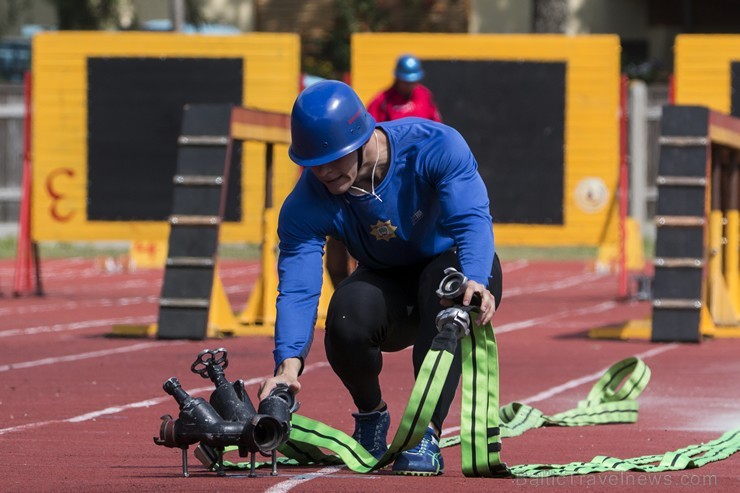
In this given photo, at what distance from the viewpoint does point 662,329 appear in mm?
13773

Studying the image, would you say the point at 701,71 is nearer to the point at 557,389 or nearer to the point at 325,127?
the point at 557,389

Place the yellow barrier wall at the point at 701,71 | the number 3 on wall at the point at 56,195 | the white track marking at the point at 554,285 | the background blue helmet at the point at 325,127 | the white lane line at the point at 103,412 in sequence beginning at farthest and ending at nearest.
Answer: the white track marking at the point at 554,285
the number 3 on wall at the point at 56,195
the yellow barrier wall at the point at 701,71
the white lane line at the point at 103,412
the background blue helmet at the point at 325,127

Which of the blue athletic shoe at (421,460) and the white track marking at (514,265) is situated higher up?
the white track marking at (514,265)

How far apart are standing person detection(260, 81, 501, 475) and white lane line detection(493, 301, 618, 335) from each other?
24.5 feet

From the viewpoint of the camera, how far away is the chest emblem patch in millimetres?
6789

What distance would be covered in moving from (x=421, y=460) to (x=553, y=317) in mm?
10260

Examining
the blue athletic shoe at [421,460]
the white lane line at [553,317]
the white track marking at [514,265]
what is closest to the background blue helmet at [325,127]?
the blue athletic shoe at [421,460]

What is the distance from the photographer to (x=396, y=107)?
50.1ft

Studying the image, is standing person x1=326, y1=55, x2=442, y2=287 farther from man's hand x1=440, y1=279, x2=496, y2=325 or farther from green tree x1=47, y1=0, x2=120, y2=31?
green tree x1=47, y1=0, x2=120, y2=31

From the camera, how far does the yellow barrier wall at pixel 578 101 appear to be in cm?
1864

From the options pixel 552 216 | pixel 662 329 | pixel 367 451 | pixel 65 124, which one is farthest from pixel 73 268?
pixel 367 451

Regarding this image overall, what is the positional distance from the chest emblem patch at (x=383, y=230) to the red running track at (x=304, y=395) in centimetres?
96

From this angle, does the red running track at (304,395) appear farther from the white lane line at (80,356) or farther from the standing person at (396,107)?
the standing person at (396,107)

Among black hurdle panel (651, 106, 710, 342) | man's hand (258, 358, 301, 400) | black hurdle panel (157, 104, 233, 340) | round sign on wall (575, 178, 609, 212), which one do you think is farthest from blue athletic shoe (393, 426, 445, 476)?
round sign on wall (575, 178, 609, 212)
